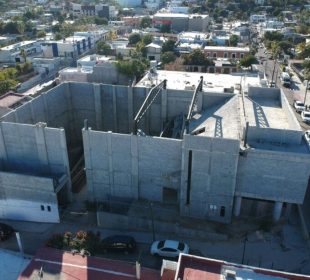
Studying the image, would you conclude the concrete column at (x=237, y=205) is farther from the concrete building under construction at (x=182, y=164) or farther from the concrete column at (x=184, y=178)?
the concrete column at (x=184, y=178)

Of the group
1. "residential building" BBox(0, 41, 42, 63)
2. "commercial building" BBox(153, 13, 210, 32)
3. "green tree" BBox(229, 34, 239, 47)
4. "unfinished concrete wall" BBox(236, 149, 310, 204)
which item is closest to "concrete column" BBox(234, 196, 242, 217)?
"unfinished concrete wall" BBox(236, 149, 310, 204)

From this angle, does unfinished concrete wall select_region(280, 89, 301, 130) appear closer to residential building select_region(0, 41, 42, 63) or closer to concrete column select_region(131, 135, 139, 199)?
concrete column select_region(131, 135, 139, 199)

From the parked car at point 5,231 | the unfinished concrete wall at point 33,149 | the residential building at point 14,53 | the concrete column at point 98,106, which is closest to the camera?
the parked car at point 5,231

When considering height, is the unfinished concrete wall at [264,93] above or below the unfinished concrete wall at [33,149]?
above

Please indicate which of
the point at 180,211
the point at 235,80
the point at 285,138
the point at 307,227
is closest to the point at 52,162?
the point at 180,211

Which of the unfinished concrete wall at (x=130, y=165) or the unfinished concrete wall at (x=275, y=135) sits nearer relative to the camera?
the unfinished concrete wall at (x=275, y=135)

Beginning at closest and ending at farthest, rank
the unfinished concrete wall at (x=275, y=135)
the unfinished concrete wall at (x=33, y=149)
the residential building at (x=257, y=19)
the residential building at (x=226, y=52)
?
the unfinished concrete wall at (x=275, y=135)
the unfinished concrete wall at (x=33, y=149)
the residential building at (x=226, y=52)
the residential building at (x=257, y=19)

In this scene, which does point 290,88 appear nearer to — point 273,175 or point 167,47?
point 167,47

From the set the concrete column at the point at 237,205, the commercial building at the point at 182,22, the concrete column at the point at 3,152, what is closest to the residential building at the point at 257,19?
the commercial building at the point at 182,22
